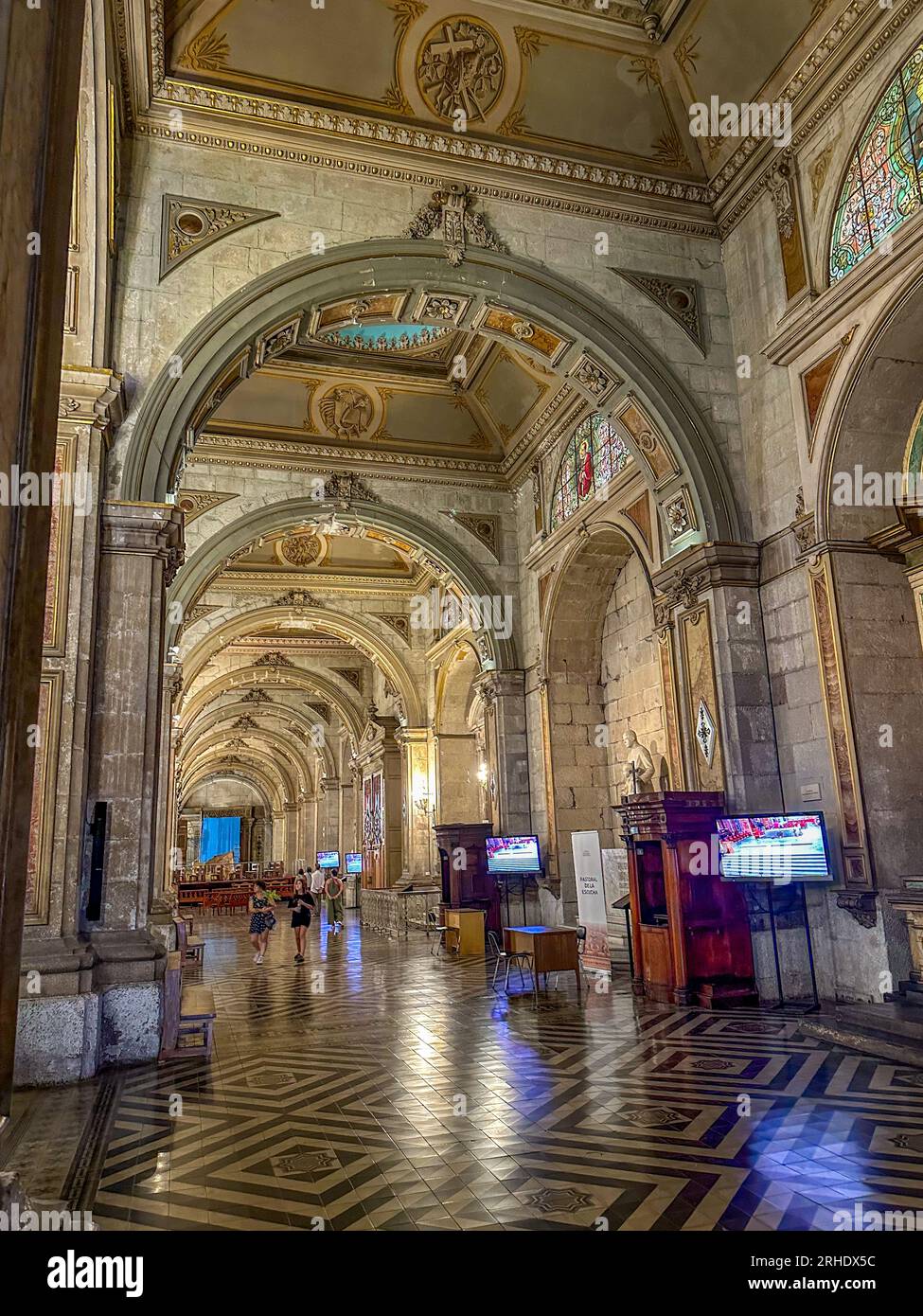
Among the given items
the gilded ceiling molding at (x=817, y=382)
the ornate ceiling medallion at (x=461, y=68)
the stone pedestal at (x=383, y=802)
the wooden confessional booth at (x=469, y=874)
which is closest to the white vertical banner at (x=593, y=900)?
the gilded ceiling molding at (x=817, y=382)

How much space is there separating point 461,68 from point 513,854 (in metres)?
10.1

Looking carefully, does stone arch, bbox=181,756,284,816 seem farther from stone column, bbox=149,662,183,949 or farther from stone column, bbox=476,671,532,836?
stone column, bbox=476,671,532,836

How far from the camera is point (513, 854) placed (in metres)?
13.7

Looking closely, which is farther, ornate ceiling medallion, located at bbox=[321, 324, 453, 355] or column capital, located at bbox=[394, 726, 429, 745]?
column capital, located at bbox=[394, 726, 429, 745]

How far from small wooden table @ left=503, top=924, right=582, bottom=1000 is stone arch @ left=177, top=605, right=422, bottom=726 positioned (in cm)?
1087

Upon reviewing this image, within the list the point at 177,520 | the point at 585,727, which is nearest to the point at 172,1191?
the point at 177,520

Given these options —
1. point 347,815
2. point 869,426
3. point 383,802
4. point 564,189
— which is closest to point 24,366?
point 869,426

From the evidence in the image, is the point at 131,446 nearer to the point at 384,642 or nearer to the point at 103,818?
the point at 103,818

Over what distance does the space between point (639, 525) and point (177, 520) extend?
6.22 meters

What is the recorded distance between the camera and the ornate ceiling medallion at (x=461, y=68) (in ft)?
30.3

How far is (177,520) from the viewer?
311 inches

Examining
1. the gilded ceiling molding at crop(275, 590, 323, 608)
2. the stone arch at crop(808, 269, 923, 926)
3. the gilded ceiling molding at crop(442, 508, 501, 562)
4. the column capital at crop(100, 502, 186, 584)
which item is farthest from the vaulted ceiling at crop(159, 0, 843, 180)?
the gilded ceiling molding at crop(275, 590, 323, 608)

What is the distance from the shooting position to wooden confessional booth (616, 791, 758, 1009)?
8508 millimetres

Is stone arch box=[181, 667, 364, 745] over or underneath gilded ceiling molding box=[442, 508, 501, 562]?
underneath
